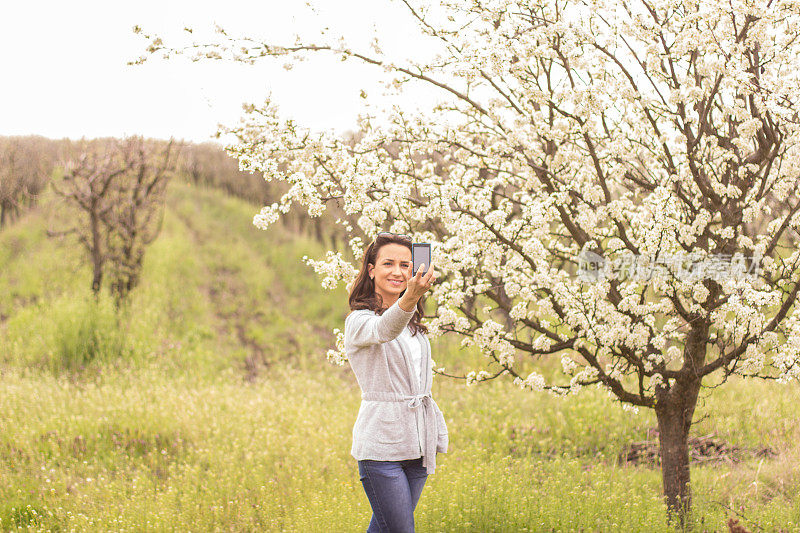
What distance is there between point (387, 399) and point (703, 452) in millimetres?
6476

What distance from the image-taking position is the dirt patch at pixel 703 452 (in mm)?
7656

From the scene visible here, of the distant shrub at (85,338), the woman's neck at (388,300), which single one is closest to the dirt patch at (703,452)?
the woman's neck at (388,300)

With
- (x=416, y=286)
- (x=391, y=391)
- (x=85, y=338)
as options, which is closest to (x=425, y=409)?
(x=391, y=391)

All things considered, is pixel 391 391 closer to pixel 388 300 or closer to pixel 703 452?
pixel 388 300

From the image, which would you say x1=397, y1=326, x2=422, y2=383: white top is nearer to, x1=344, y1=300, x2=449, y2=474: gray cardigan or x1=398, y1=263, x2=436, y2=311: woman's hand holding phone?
x1=344, y1=300, x2=449, y2=474: gray cardigan

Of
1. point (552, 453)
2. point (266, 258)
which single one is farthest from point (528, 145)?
point (266, 258)

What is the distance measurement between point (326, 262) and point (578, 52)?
257 centimetres

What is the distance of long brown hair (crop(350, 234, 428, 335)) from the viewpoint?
3.44m

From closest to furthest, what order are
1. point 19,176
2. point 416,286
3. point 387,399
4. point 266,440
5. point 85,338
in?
point 416,286 < point 387,399 < point 266,440 < point 85,338 < point 19,176

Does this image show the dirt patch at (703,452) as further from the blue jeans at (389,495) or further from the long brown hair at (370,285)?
the long brown hair at (370,285)

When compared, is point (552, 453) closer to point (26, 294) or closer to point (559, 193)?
point (559, 193)

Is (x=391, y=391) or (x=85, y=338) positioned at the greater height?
(x=391, y=391)

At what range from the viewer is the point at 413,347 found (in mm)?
3469

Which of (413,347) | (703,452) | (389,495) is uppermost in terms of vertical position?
(413,347)
